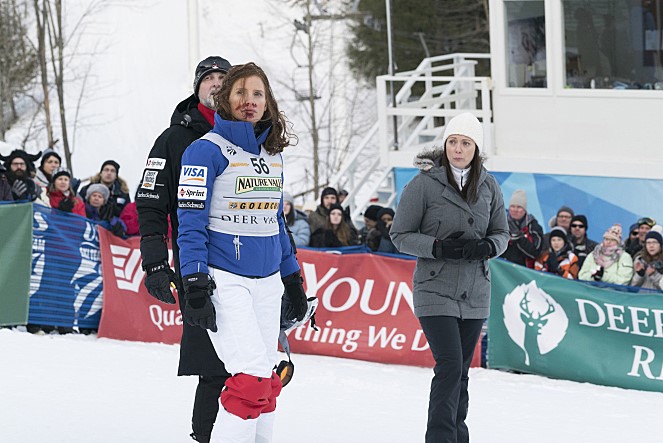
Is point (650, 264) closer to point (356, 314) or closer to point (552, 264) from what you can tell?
point (552, 264)

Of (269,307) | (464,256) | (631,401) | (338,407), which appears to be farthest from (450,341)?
(631,401)

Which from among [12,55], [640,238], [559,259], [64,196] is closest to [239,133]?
[559,259]

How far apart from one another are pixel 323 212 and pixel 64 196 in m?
2.39

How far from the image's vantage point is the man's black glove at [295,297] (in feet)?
18.6

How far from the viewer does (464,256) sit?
5859 millimetres

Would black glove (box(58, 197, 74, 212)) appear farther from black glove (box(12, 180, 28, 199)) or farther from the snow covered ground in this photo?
the snow covered ground

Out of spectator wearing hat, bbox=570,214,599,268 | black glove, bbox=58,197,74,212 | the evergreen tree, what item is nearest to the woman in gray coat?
spectator wearing hat, bbox=570,214,599,268

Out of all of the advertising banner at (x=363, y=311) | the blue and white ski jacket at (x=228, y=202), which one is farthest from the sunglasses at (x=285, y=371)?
the advertising banner at (x=363, y=311)

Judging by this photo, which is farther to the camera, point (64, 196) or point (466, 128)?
point (64, 196)

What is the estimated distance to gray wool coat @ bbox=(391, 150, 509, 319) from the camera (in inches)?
233

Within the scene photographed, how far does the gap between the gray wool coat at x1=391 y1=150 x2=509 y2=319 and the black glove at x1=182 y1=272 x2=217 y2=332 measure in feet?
3.87

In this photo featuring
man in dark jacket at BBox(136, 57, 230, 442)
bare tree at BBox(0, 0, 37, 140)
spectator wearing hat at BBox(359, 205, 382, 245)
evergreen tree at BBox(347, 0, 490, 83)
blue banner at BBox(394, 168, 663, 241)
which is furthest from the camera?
evergreen tree at BBox(347, 0, 490, 83)

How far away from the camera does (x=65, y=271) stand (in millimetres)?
10836

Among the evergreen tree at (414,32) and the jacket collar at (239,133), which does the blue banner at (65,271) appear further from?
the evergreen tree at (414,32)
